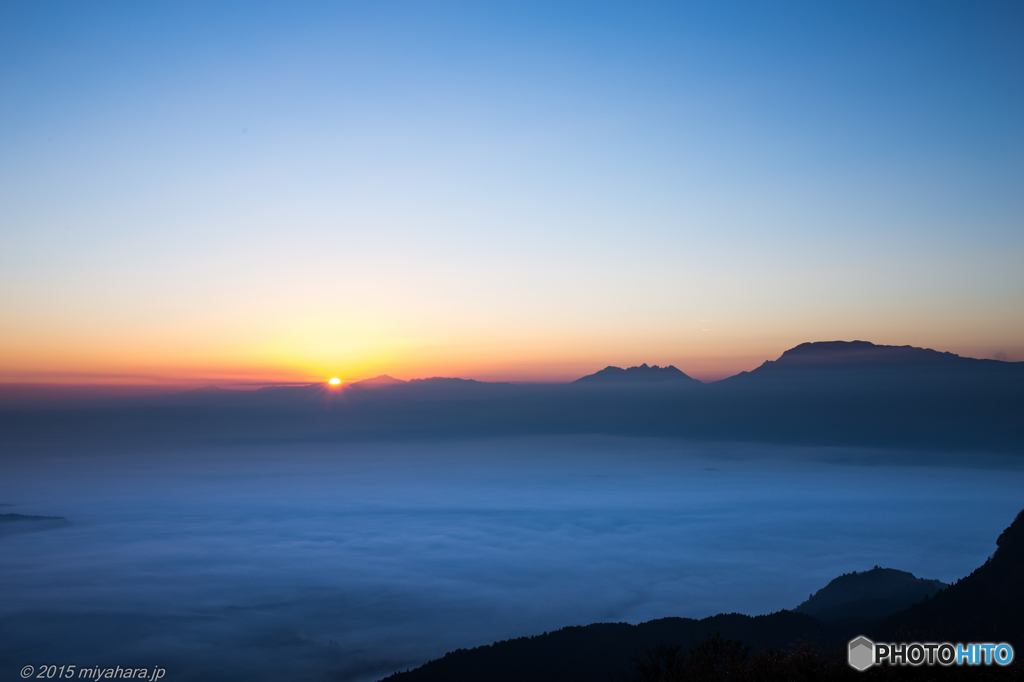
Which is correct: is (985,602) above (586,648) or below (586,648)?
above

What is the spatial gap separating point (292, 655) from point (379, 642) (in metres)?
24.0

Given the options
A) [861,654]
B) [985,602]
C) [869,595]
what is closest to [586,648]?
[985,602]

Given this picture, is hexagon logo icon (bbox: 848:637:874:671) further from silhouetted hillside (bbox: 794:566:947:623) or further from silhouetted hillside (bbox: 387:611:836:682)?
silhouetted hillside (bbox: 794:566:947:623)

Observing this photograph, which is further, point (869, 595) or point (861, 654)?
point (869, 595)

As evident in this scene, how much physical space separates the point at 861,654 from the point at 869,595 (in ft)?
562

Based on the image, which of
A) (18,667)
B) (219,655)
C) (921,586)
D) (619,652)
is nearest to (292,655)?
(219,655)

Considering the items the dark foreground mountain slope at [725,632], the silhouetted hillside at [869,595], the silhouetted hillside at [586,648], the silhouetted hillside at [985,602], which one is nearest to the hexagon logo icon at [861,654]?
the dark foreground mountain slope at [725,632]

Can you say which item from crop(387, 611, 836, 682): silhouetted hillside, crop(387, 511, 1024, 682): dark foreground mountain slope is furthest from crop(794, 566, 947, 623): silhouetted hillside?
crop(387, 611, 836, 682): silhouetted hillside

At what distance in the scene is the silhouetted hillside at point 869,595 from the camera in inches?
5591

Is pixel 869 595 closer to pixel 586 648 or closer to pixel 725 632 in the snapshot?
pixel 725 632

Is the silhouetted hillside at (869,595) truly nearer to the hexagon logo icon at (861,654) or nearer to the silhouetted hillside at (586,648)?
the silhouetted hillside at (586,648)

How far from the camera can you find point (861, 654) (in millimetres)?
16234

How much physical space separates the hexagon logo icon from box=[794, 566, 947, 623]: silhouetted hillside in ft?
463

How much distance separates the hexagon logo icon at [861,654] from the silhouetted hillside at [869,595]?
141 m
